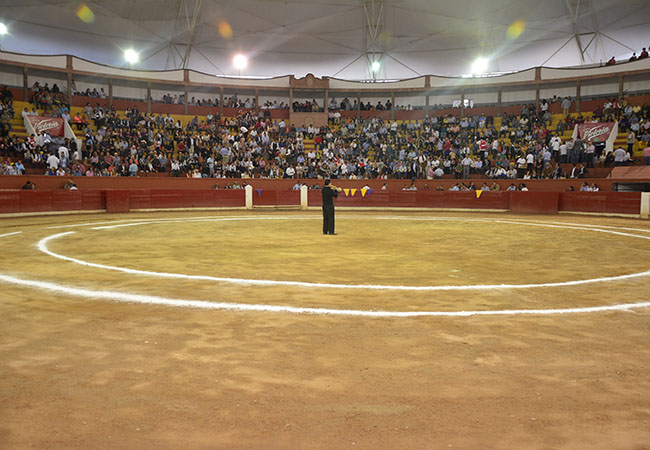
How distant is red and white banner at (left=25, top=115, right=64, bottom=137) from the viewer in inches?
1129

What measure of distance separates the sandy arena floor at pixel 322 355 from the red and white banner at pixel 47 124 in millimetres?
23247

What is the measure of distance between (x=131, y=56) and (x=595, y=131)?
1330 inches

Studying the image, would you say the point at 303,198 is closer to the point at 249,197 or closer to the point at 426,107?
the point at 249,197

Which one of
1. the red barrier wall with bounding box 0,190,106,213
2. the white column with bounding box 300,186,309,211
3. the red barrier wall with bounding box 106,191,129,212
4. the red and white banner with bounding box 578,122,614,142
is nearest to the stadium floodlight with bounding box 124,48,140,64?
the red barrier wall with bounding box 106,191,129,212

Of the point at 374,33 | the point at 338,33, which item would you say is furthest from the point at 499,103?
the point at 338,33

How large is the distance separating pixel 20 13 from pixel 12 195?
64.4 feet

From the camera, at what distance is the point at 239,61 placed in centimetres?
4334

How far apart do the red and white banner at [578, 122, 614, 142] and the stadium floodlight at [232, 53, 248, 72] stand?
26625 millimetres

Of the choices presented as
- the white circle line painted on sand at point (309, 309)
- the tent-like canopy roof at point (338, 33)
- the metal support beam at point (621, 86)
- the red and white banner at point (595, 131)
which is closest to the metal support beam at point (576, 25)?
the tent-like canopy roof at point (338, 33)

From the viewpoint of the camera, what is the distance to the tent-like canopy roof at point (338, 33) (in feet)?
118

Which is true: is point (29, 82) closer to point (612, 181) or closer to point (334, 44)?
point (334, 44)

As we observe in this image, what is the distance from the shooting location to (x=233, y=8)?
37.6 metres

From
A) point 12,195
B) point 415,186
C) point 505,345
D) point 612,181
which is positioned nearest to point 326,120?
point 415,186

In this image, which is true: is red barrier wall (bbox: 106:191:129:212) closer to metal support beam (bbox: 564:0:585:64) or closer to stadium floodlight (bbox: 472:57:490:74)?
stadium floodlight (bbox: 472:57:490:74)
